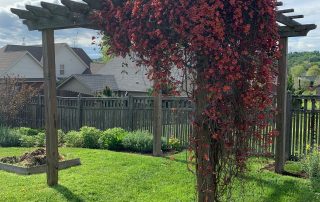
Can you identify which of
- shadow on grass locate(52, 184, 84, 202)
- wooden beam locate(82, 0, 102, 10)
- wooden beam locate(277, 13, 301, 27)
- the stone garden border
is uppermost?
wooden beam locate(277, 13, 301, 27)

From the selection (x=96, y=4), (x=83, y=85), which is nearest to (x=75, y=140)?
(x=96, y=4)

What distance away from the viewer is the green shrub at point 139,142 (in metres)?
10.0

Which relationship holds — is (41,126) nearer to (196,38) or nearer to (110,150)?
(110,150)

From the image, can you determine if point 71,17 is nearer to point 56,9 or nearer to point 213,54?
point 56,9

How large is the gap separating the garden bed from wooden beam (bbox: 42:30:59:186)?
1.25 meters

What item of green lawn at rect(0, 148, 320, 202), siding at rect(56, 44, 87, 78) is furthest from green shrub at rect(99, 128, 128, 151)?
siding at rect(56, 44, 87, 78)

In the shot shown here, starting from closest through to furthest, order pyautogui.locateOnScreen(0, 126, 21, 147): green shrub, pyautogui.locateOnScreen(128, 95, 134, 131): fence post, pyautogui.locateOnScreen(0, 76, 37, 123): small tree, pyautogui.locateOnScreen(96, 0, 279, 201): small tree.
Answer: pyautogui.locateOnScreen(96, 0, 279, 201): small tree < pyautogui.locateOnScreen(0, 126, 21, 147): green shrub < pyautogui.locateOnScreen(128, 95, 134, 131): fence post < pyautogui.locateOnScreen(0, 76, 37, 123): small tree

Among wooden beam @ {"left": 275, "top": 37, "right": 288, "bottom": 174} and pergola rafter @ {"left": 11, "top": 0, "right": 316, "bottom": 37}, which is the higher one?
pergola rafter @ {"left": 11, "top": 0, "right": 316, "bottom": 37}

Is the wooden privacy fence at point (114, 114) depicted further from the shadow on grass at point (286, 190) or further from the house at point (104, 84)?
the house at point (104, 84)

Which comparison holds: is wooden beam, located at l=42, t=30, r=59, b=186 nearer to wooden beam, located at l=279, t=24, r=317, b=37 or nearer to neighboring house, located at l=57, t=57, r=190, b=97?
wooden beam, located at l=279, t=24, r=317, b=37

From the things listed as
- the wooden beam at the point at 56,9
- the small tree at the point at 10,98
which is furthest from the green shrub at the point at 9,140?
the wooden beam at the point at 56,9

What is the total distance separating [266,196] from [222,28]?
342 centimetres

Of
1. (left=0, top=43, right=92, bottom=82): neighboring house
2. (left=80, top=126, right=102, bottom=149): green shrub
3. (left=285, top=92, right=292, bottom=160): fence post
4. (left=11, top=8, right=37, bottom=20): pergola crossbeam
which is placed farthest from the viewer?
(left=0, top=43, right=92, bottom=82): neighboring house

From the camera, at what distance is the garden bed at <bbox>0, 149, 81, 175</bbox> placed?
7.65 metres
